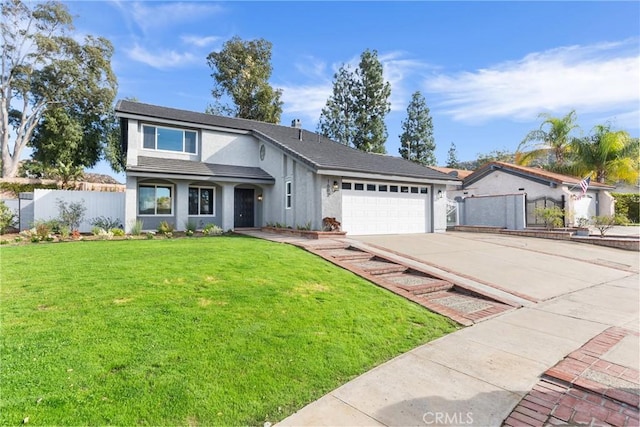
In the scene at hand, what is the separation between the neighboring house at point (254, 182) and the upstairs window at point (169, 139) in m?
0.05

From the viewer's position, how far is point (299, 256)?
9289mm

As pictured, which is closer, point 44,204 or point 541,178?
point 44,204

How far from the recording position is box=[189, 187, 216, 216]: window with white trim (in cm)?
1739

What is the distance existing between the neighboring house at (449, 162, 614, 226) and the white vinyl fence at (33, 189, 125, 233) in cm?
2294

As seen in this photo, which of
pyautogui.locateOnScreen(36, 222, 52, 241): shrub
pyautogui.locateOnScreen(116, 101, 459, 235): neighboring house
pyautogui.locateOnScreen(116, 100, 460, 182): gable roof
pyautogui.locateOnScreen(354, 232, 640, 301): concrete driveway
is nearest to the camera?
pyautogui.locateOnScreen(354, 232, 640, 301): concrete driveway

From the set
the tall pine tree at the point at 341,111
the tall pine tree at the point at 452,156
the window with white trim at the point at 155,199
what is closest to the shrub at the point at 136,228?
the window with white trim at the point at 155,199

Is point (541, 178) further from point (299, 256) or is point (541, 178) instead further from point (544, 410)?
point (544, 410)

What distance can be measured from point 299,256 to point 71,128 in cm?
2800

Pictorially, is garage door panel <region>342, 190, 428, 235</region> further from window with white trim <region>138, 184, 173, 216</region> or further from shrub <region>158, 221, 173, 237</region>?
window with white trim <region>138, 184, 173, 216</region>

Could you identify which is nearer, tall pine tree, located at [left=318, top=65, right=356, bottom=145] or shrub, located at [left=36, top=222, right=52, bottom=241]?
shrub, located at [left=36, top=222, right=52, bottom=241]

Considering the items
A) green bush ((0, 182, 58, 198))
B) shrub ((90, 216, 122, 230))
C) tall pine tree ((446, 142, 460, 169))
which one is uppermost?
tall pine tree ((446, 142, 460, 169))

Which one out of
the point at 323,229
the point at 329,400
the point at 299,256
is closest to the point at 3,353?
the point at 329,400

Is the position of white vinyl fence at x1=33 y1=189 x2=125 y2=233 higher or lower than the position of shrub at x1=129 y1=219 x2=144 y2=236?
higher

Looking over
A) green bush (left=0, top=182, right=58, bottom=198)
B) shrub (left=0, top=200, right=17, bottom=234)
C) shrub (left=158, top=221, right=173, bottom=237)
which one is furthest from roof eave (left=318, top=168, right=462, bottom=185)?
green bush (left=0, top=182, right=58, bottom=198)
